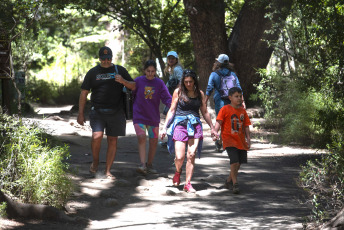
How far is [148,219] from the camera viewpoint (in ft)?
22.4

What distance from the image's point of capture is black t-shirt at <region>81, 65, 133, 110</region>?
877 cm

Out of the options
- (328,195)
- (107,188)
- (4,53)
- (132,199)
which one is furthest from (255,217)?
(4,53)

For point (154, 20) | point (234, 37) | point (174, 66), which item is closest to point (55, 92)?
point (154, 20)

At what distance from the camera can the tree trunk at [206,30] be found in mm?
17531

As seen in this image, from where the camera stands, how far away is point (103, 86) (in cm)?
882

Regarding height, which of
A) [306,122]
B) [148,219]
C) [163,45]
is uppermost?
[163,45]

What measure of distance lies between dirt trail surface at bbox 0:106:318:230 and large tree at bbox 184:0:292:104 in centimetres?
685

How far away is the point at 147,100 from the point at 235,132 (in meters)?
1.70

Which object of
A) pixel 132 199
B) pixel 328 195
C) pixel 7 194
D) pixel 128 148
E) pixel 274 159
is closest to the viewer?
pixel 328 195

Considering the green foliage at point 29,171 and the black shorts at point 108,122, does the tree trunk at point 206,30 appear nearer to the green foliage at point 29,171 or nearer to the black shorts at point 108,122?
the black shorts at point 108,122

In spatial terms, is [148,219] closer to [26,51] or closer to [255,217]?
[255,217]

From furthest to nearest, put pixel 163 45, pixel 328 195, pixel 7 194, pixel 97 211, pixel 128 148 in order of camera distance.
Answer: pixel 163 45
pixel 128 148
pixel 97 211
pixel 7 194
pixel 328 195

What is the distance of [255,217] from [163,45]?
17.6 m

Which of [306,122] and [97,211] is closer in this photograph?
[97,211]
